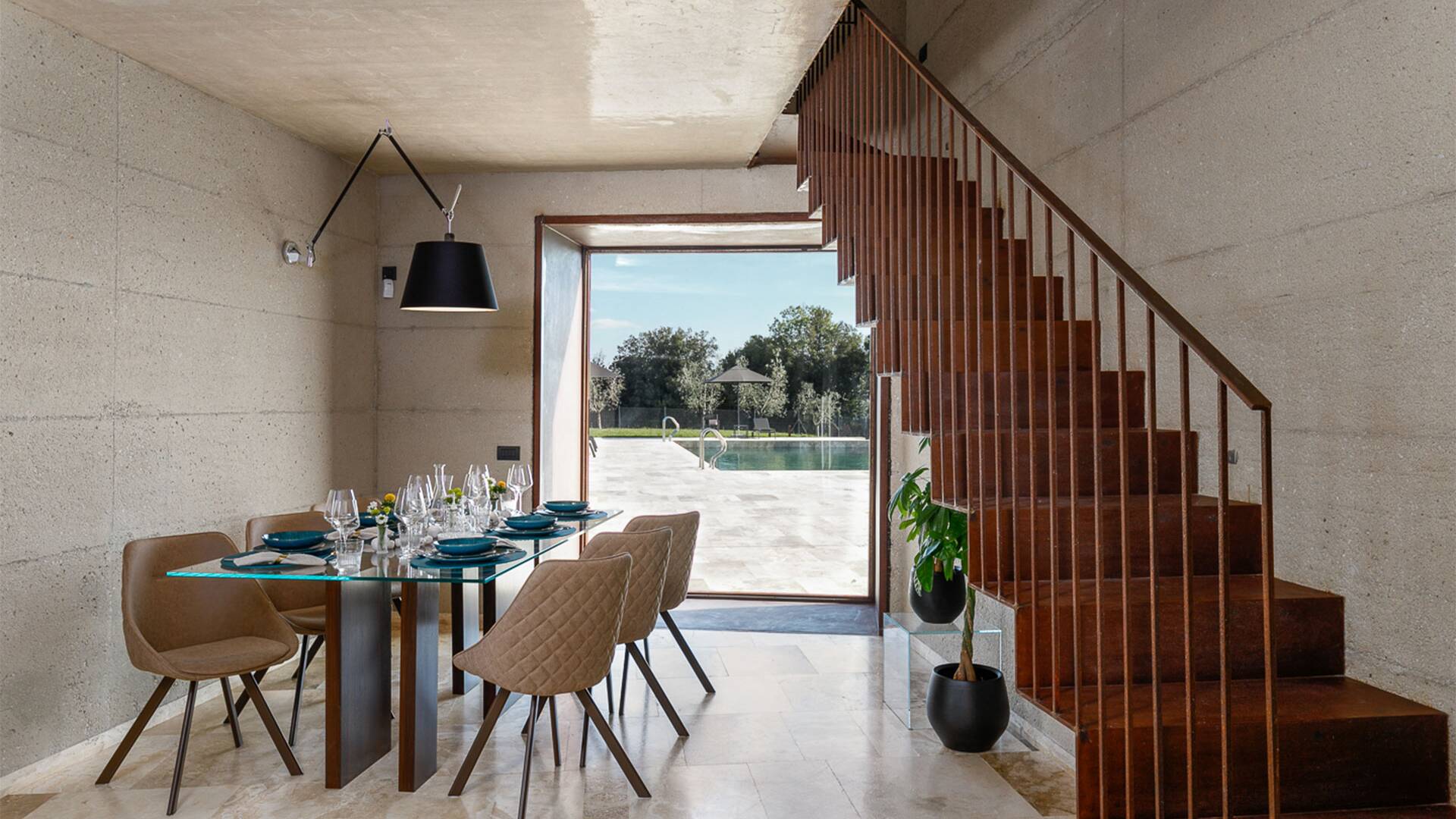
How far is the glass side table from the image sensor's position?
154 inches

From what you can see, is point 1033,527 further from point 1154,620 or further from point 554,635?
point 554,635

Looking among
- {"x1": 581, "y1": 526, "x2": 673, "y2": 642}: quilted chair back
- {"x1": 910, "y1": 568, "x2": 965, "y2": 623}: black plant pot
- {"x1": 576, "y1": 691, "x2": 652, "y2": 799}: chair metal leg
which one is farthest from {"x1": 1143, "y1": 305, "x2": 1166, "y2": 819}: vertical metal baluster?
{"x1": 910, "y1": 568, "x2": 965, "y2": 623}: black plant pot

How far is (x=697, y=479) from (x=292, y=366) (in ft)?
9.29

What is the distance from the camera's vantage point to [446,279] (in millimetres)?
4633

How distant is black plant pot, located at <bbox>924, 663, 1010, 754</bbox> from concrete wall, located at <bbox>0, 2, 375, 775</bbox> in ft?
11.1

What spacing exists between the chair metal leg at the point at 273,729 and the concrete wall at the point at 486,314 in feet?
8.96

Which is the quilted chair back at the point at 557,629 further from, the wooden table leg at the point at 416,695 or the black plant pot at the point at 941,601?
the black plant pot at the point at 941,601

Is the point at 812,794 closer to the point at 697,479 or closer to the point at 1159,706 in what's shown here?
the point at 1159,706

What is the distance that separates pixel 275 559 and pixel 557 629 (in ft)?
3.64

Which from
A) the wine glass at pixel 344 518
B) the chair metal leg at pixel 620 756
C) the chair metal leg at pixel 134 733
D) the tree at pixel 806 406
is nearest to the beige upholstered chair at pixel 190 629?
the chair metal leg at pixel 134 733

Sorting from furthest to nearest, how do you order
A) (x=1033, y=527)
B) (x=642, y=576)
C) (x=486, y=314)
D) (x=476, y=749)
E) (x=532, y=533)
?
(x=486, y=314), (x=532, y=533), (x=642, y=576), (x=476, y=749), (x=1033, y=527)

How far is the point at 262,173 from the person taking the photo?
4895mm

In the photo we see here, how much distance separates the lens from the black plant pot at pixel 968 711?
3693 mm

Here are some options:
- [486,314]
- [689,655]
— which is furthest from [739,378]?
[689,655]
